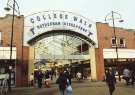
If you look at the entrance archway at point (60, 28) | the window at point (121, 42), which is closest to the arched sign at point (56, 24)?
the entrance archway at point (60, 28)

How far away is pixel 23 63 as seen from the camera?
3697 centimetres

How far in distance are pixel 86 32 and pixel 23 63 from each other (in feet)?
30.1

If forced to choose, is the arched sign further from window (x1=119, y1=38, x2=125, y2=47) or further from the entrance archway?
window (x1=119, y1=38, x2=125, y2=47)

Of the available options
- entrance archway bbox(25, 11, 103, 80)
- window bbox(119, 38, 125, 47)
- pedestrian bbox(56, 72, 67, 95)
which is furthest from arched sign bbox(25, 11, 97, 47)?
pedestrian bbox(56, 72, 67, 95)

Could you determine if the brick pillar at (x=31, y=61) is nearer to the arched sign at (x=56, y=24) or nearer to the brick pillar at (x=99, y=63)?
the arched sign at (x=56, y=24)


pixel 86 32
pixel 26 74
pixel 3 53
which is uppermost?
pixel 86 32

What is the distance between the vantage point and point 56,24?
39031mm

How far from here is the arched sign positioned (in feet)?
125

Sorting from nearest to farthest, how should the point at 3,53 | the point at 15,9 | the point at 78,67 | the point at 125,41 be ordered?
the point at 15,9, the point at 3,53, the point at 125,41, the point at 78,67

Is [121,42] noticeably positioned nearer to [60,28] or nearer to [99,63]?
[99,63]

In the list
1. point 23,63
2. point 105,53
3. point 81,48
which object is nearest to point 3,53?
point 23,63

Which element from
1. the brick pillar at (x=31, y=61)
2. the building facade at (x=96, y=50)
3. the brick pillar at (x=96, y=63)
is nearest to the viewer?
the building facade at (x=96, y=50)

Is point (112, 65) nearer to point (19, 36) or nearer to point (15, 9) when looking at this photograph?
point (19, 36)

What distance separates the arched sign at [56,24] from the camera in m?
38.1
